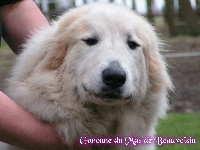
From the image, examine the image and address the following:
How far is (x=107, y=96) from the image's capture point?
9.40 feet

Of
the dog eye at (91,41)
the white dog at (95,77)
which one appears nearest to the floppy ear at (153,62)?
the white dog at (95,77)

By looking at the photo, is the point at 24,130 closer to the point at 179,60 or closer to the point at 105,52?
the point at 105,52

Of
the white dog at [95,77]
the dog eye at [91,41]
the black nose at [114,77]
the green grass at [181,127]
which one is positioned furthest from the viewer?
the green grass at [181,127]

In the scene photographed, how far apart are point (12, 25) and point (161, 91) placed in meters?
1.05

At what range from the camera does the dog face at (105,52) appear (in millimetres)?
2850

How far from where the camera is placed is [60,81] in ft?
10.1

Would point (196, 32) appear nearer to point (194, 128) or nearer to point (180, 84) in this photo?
point (180, 84)

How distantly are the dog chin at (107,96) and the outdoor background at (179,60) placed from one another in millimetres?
951

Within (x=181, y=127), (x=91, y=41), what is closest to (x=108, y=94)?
(x=91, y=41)

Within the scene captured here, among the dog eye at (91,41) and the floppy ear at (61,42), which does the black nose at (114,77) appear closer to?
the dog eye at (91,41)

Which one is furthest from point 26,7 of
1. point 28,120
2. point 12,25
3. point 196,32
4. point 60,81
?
point 196,32

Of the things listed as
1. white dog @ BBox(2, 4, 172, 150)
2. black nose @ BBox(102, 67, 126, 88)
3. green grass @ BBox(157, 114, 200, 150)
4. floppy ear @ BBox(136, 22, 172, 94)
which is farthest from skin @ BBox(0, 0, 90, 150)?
green grass @ BBox(157, 114, 200, 150)

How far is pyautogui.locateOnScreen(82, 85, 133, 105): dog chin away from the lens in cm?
285

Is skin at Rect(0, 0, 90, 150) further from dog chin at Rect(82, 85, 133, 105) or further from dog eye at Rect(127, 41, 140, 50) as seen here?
dog eye at Rect(127, 41, 140, 50)
